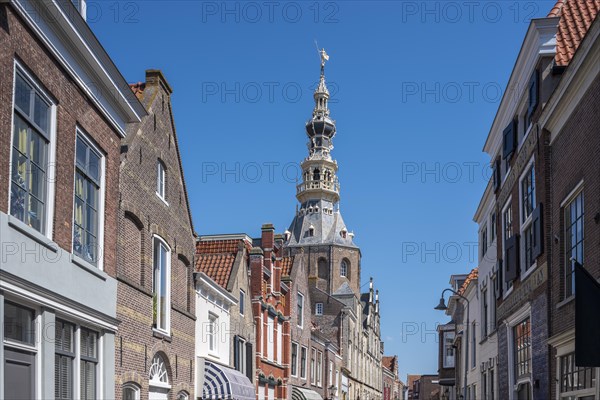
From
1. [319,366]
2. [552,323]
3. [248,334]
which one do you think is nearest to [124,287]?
[552,323]

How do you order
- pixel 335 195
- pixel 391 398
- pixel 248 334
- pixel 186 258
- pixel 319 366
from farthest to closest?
1. pixel 391 398
2. pixel 335 195
3. pixel 319 366
4. pixel 248 334
5. pixel 186 258

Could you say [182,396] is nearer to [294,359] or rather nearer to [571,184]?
[571,184]

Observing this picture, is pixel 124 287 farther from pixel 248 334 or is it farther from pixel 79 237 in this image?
pixel 248 334

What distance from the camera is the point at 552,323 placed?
17.0 meters

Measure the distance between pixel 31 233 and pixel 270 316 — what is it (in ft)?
87.0

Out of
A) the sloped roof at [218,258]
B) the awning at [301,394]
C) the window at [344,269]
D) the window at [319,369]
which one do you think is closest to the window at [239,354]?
the sloped roof at [218,258]

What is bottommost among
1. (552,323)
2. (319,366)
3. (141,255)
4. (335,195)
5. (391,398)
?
(391,398)

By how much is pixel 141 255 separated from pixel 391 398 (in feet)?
359

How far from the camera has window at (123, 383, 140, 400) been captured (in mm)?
19578

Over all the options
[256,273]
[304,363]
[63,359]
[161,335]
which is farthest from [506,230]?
[304,363]

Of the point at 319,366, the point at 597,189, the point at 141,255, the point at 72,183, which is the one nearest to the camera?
the point at 597,189

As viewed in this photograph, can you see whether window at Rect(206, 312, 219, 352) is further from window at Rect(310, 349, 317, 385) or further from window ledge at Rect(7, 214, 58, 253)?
window at Rect(310, 349, 317, 385)

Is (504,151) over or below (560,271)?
over

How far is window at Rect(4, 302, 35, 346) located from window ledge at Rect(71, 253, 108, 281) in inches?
75.9
